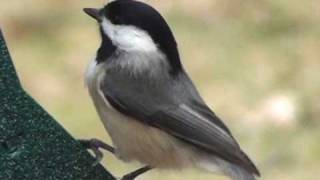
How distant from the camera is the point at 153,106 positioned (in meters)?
4.14

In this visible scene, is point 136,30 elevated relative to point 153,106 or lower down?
elevated

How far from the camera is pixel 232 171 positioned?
4.07 meters

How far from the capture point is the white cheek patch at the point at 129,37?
4.10 meters

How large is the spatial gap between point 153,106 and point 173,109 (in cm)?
7

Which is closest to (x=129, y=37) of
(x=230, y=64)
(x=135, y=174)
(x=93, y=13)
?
(x=93, y=13)

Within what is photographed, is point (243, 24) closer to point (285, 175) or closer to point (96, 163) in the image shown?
point (285, 175)

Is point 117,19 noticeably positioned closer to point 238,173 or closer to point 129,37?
point 129,37

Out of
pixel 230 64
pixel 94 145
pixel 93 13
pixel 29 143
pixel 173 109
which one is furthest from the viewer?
pixel 230 64

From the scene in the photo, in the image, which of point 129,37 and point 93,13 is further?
point 93,13

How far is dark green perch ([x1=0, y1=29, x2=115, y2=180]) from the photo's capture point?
3.39 metres

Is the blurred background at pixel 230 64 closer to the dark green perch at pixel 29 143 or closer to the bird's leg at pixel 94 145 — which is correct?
the bird's leg at pixel 94 145

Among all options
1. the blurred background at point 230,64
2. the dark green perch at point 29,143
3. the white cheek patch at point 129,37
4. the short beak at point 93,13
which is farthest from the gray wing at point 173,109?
the blurred background at point 230,64

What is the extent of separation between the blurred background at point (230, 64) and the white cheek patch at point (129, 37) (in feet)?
6.50

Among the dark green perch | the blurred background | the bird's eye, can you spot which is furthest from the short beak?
the blurred background
